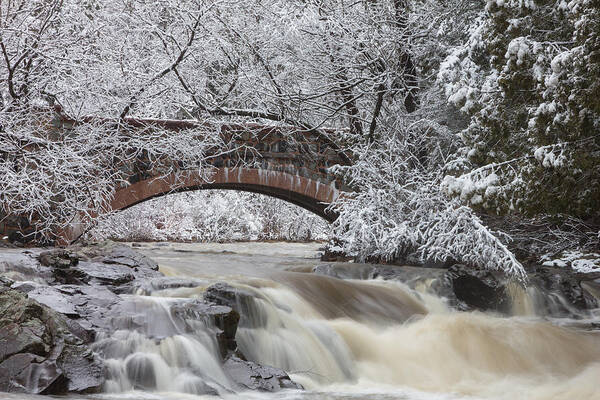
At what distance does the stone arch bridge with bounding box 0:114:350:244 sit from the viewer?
14469 mm

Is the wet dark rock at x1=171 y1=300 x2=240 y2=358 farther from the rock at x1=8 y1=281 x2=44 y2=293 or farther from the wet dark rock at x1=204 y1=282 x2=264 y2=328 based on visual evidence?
the rock at x1=8 y1=281 x2=44 y2=293

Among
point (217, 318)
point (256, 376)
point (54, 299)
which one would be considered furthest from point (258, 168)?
point (256, 376)

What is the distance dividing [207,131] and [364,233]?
3.81 meters

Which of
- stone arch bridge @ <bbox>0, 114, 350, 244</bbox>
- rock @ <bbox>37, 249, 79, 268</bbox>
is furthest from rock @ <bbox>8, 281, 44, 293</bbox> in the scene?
stone arch bridge @ <bbox>0, 114, 350, 244</bbox>

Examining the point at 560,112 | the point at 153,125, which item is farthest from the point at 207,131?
the point at 560,112

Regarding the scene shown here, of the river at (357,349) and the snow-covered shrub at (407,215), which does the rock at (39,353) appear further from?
the snow-covered shrub at (407,215)

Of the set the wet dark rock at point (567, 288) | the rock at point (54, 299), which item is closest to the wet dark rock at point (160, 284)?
the rock at point (54, 299)

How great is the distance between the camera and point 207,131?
13.7 meters

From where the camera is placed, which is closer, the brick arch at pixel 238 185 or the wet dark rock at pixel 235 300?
the wet dark rock at pixel 235 300

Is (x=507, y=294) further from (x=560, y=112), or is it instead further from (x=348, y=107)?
(x=348, y=107)

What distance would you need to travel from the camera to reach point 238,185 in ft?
52.7

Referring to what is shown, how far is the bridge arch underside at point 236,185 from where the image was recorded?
1451 cm

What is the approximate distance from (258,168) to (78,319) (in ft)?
31.9

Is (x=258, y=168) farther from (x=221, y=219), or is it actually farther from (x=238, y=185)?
(x=221, y=219)
